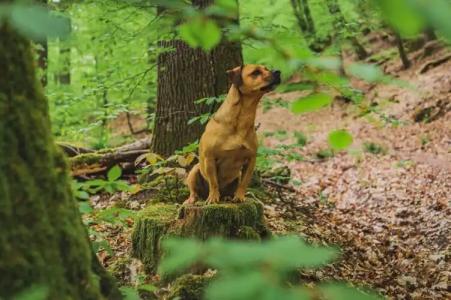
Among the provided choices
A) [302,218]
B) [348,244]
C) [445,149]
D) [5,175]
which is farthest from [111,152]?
[445,149]

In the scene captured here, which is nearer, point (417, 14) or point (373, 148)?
point (417, 14)

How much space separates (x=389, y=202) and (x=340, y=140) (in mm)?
8062

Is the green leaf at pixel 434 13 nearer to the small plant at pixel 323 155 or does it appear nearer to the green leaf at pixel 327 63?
the green leaf at pixel 327 63

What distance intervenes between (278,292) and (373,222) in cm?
749

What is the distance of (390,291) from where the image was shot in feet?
18.1

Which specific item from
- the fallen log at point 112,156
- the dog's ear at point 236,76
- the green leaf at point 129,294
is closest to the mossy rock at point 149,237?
the dog's ear at point 236,76

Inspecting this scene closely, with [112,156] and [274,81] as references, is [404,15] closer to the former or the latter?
[274,81]

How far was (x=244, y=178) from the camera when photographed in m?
4.97

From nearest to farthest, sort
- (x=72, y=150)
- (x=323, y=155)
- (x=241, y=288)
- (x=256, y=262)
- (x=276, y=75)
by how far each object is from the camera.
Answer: (x=241, y=288) → (x=256, y=262) → (x=276, y=75) → (x=72, y=150) → (x=323, y=155)

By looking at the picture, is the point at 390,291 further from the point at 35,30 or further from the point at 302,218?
the point at 35,30

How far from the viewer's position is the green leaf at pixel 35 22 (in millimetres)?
986

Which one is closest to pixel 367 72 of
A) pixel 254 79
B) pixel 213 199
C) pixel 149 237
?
pixel 254 79

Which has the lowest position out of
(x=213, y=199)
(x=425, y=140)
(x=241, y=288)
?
(x=425, y=140)

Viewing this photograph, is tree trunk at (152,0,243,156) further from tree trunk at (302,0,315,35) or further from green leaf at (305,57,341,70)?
tree trunk at (302,0,315,35)
